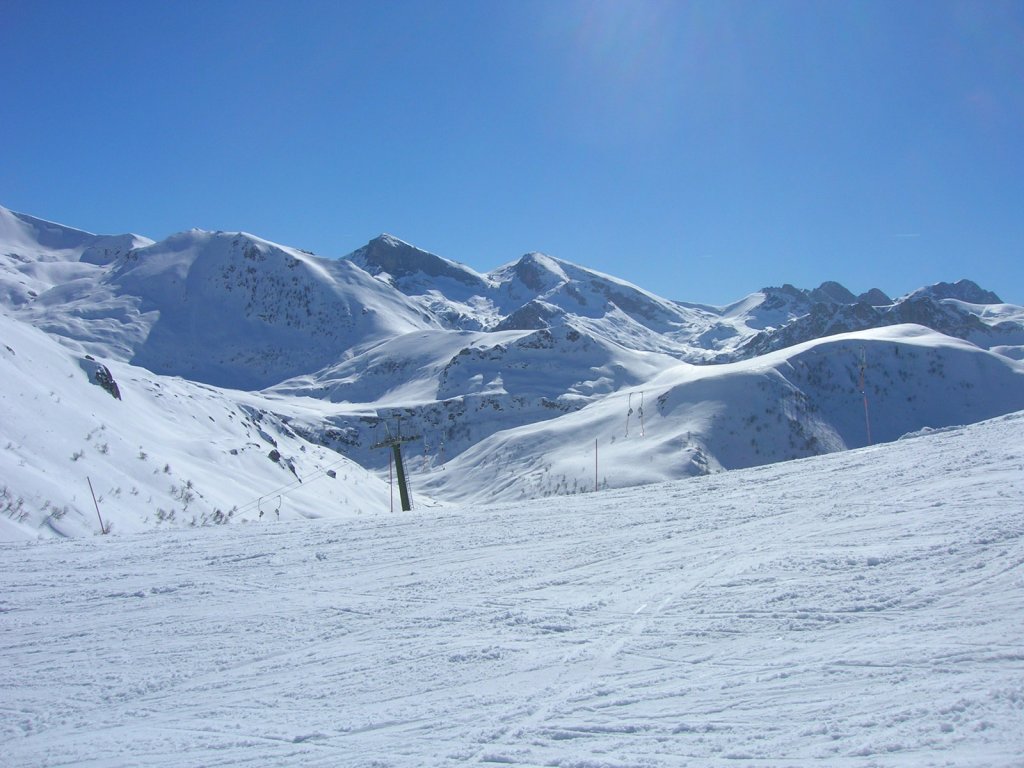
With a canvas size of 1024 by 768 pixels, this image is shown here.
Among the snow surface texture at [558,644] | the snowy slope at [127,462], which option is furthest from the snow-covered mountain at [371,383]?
the snow surface texture at [558,644]

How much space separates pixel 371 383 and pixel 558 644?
300ft

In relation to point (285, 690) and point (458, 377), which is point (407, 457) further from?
point (285, 690)

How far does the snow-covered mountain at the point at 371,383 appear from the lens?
26891 mm

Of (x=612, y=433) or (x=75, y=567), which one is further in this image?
(x=612, y=433)

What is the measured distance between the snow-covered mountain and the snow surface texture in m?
8.64

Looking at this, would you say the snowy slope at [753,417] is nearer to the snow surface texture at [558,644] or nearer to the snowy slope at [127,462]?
the snowy slope at [127,462]

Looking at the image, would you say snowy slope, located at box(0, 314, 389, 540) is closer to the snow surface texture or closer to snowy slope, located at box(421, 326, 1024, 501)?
the snow surface texture

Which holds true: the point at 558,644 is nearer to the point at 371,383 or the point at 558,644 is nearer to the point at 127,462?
the point at 127,462

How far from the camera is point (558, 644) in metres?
5.79

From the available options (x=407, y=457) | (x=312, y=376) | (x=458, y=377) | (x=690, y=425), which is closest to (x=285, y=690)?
(x=690, y=425)

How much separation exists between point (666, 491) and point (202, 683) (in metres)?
9.34

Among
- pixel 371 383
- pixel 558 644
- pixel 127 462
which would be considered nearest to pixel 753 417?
pixel 127 462

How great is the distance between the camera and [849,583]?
6.42m

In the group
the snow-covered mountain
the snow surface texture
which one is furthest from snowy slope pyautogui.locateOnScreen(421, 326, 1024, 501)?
the snow surface texture
